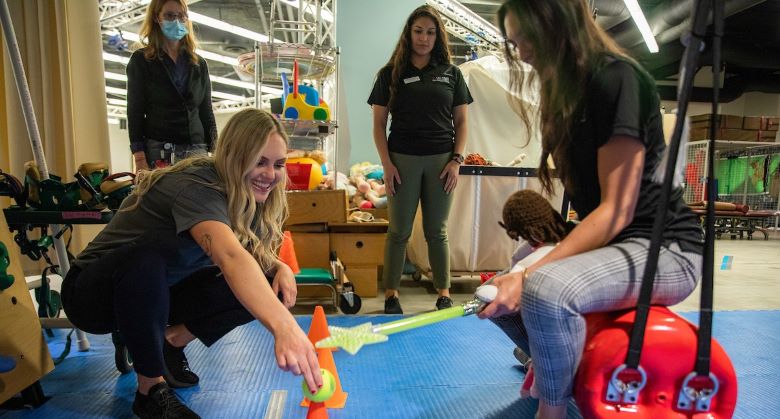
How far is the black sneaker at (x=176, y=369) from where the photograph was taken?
4.70ft

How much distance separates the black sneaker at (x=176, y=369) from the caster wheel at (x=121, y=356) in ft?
0.42

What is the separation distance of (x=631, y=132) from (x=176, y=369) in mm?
1400

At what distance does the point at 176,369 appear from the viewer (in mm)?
1451

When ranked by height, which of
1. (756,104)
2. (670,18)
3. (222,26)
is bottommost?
(756,104)

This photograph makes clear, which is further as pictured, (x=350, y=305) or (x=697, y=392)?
(x=350, y=305)

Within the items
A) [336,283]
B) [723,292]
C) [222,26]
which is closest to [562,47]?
[336,283]

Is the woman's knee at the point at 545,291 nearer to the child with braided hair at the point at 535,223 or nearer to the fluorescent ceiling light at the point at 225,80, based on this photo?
the child with braided hair at the point at 535,223

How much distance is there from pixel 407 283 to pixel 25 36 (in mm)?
2601

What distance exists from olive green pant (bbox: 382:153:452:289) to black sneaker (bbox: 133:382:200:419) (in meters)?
1.27

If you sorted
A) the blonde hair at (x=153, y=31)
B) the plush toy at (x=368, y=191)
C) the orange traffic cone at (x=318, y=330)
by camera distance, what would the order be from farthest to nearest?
the plush toy at (x=368, y=191), the blonde hair at (x=153, y=31), the orange traffic cone at (x=318, y=330)

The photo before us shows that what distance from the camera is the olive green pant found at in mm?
2283

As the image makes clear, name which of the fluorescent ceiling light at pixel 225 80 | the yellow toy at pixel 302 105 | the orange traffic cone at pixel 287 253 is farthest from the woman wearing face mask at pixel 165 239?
the fluorescent ceiling light at pixel 225 80

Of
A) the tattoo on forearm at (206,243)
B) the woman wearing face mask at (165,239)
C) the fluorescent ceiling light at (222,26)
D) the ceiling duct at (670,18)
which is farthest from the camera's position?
the fluorescent ceiling light at (222,26)

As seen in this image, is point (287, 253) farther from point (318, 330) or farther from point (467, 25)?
point (467, 25)
